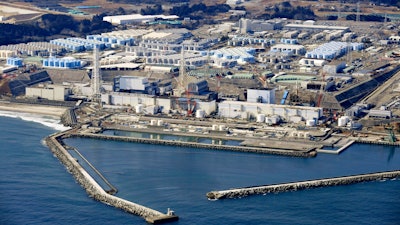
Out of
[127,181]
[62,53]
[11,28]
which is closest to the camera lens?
[127,181]

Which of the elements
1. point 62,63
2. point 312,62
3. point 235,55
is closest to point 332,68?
point 312,62

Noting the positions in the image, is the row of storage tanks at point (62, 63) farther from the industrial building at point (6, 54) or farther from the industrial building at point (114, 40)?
the industrial building at point (114, 40)

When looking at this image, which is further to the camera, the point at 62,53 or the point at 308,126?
the point at 62,53

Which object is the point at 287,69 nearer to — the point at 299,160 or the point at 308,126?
the point at 308,126

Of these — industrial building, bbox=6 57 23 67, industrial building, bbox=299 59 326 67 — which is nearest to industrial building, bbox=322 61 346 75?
industrial building, bbox=299 59 326 67

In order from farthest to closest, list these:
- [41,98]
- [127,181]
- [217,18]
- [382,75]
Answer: [217,18] < [382,75] < [41,98] < [127,181]

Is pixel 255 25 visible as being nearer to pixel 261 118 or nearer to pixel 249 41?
pixel 249 41

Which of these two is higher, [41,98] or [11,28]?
[11,28]

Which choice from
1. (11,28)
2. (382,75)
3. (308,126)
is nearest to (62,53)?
(11,28)
